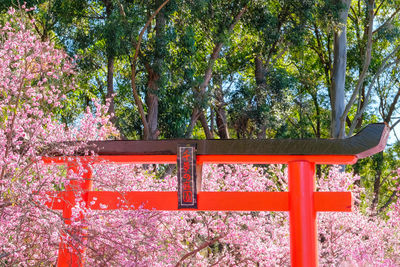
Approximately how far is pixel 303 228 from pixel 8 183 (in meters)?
2.40

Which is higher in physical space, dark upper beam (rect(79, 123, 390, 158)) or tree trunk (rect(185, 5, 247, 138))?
tree trunk (rect(185, 5, 247, 138))

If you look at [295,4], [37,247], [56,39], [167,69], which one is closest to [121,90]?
[56,39]

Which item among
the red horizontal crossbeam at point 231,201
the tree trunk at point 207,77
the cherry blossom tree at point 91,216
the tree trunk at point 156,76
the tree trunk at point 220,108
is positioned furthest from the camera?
the tree trunk at point 220,108

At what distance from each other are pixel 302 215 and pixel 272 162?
52 centimetres

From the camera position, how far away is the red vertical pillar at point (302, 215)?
4070mm

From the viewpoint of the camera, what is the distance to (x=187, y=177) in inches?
167

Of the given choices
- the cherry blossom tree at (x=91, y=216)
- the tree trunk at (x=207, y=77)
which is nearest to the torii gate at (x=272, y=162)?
the cherry blossom tree at (x=91, y=216)

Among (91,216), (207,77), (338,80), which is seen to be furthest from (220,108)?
(91,216)

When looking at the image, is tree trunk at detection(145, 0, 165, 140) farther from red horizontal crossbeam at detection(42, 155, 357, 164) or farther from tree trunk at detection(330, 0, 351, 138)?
red horizontal crossbeam at detection(42, 155, 357, 164)

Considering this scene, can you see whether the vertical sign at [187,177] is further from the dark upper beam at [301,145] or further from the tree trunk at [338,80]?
the tree trunk at [338,80]

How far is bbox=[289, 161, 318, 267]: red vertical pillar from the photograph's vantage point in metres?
4.07

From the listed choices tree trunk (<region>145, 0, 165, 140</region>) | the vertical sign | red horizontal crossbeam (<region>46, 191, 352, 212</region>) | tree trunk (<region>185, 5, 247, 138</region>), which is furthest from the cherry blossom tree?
tree trunk (<region>185, 5, 247, 138</region>)

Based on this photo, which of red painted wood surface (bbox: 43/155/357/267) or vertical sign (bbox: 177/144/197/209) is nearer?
red painted wood surface (bbox: 43/155/357/267)

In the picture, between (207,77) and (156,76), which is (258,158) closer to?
(156,76)
